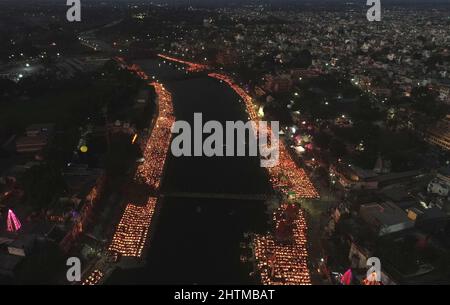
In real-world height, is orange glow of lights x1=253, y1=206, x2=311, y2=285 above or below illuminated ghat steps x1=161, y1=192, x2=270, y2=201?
below

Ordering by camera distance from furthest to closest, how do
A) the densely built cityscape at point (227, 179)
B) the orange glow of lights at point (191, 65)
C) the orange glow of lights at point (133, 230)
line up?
1. the orange glow of lights at point (191, 65)
2. the orange glow of lights at point (133, 230)
3. the densely built cityscape at point (227, 179)

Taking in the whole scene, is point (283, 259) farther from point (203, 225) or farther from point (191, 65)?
point (191, 65)

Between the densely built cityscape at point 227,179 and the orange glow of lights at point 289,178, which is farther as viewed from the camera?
the orange glow of lights at point 289,178

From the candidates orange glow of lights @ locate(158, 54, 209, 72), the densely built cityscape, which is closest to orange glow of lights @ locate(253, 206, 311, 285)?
the densely built cityscape

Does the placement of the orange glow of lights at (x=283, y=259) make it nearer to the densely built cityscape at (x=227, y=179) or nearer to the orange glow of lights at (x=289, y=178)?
the densely built cityscape at (x=227, y=179)

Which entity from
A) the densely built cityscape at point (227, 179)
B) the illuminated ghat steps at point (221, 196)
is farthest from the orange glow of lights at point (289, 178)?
the illuminated ghat steps at point (221, 196)

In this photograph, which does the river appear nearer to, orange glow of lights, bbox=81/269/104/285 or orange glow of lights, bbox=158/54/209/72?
orange glow of lights, bbox=81/269/104/285

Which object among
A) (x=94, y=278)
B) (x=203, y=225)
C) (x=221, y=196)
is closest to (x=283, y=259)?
(x=203, y=225)

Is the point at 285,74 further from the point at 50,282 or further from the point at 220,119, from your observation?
the point at 50,282

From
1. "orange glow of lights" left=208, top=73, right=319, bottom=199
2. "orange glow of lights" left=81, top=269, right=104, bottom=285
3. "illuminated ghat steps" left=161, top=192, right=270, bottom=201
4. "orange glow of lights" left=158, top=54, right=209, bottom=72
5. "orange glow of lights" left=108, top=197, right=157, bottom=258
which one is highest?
"orange glow of lights" left=158, top=54, right=209, bottom=72
